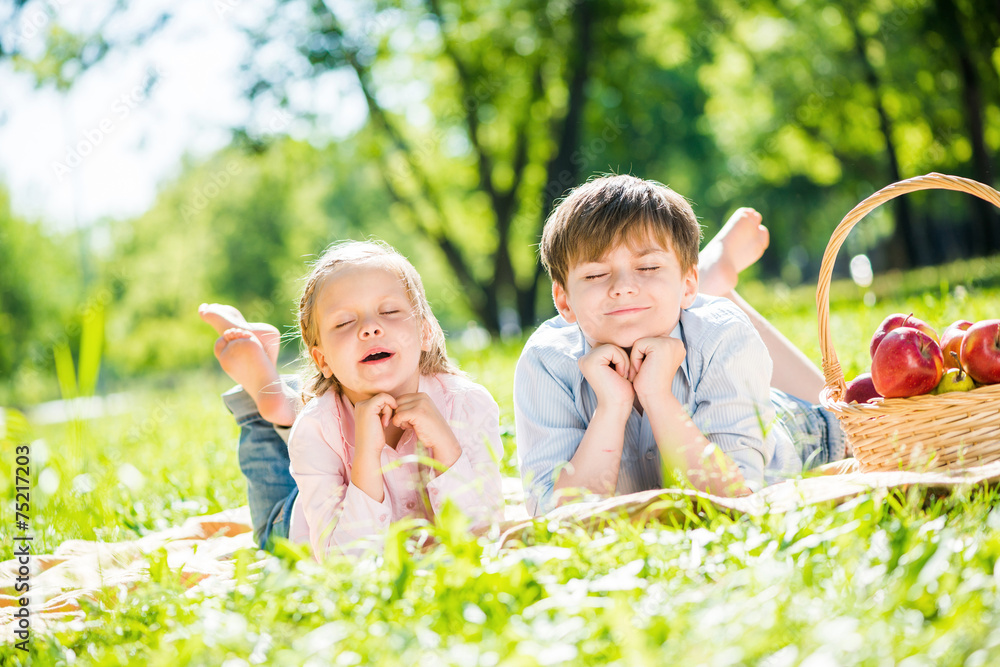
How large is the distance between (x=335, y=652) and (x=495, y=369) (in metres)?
5.73

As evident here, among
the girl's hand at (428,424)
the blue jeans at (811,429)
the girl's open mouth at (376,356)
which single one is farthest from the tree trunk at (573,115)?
the girl's hand at (428,424)

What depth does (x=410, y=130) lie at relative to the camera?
1914 cm

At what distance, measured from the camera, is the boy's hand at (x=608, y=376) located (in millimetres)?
2486

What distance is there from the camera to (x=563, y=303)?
2.90 m

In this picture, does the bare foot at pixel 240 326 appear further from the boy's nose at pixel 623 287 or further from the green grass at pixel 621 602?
the boy's nose at pixel 623 287

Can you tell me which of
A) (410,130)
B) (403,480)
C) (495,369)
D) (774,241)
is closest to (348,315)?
(403,480)

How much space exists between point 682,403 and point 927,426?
76cm

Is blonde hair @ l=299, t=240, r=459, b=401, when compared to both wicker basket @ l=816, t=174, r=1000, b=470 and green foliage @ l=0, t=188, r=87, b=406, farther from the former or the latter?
green foliage @ l=0, t=188, r=87, b=406

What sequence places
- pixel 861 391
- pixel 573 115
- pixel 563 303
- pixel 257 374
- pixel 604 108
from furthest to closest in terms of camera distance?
pixel 604 108 < pixel 573 115 < pixel 257 374 < pixel 563 303 < pixel 861 391

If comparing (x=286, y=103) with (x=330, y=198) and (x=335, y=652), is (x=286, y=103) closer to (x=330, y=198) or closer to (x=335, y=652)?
(x=335, y=652)

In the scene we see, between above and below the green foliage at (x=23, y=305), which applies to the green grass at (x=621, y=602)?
below

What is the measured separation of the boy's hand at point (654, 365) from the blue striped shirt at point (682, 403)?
0.64ft

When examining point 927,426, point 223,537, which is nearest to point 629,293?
point 927,426

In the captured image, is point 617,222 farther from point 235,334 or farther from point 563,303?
point 235,334
